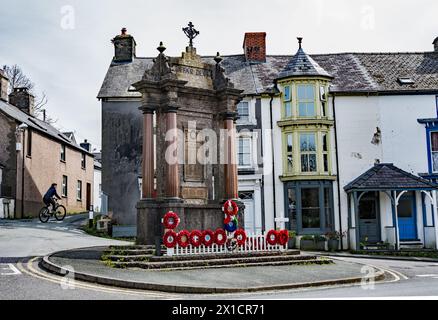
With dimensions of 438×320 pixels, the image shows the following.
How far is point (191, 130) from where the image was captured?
17.1 metres

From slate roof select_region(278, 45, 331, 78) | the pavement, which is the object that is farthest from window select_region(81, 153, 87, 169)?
the pavement

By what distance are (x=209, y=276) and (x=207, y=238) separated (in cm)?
251

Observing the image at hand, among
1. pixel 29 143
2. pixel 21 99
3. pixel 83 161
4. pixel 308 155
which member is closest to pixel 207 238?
pixel 308 155

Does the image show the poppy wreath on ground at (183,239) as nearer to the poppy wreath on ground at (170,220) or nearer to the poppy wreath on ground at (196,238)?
the poppy wreath on ground at (196,238)

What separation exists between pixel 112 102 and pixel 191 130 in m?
14.1

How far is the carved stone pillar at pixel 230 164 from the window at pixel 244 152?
11.0m

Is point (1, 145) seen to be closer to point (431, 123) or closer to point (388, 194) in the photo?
point (388, 194)

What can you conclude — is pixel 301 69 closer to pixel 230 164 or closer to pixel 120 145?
pixel 120 145

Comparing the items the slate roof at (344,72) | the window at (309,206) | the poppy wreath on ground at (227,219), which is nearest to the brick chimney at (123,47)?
the slate roof at (344,72)

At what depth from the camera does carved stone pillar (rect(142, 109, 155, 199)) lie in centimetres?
1611

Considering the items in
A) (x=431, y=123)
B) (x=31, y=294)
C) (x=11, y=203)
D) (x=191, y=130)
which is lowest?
(x=31, y=294)

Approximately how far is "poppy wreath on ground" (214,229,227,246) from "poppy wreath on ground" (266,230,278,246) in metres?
1.72

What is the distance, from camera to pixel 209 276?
39.8ft

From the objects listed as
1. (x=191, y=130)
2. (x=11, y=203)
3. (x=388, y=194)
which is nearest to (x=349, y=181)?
(x=388, y=194)
